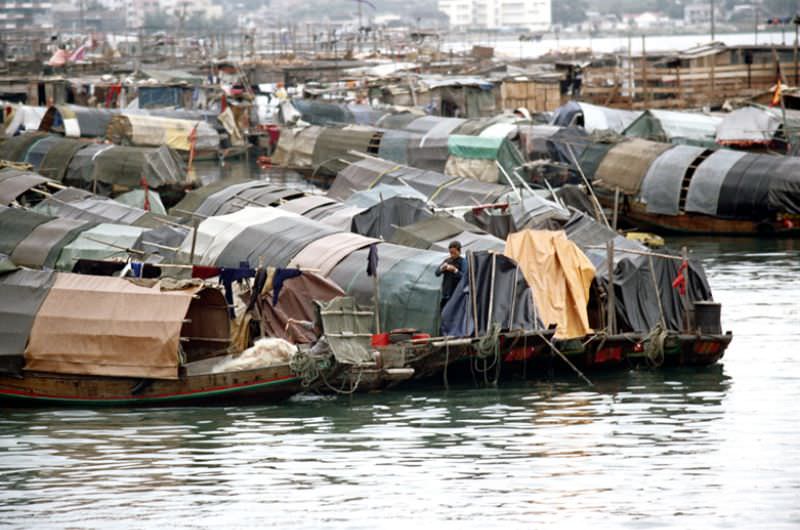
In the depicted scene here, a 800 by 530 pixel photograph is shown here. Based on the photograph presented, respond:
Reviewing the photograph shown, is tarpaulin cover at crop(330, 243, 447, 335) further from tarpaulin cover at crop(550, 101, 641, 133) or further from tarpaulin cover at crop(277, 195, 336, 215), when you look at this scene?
tarpaulin cover at crop(550, 101, 641, 133)

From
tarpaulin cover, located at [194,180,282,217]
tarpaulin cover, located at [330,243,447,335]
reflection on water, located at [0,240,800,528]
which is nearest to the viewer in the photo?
reflection on water, located at [0,240,800,528]

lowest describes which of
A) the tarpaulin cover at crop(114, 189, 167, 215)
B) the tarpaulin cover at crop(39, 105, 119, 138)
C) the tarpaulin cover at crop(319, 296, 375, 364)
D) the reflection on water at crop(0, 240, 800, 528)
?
the reflection on water at crop(0, 240, 800, 528)

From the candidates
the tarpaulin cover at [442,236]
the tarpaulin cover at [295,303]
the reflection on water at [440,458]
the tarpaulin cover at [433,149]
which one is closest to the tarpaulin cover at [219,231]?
the tarpaulin cover at [442,236]

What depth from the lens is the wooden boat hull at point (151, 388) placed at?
21578mm

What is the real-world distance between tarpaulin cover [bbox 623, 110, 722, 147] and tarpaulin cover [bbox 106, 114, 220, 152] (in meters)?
16.4

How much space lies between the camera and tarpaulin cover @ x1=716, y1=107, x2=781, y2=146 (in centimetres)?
4798

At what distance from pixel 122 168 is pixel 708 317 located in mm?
25017

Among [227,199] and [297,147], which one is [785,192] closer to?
[227,199]

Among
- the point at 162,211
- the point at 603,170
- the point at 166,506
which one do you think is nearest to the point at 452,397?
the point at 166,506

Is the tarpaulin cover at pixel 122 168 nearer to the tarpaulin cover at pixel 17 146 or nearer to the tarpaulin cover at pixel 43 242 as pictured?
the tarpaulin cover at pixel 17 146

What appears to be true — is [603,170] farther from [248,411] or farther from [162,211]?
[248,411]

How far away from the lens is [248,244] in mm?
26578

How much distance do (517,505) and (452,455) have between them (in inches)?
97.0

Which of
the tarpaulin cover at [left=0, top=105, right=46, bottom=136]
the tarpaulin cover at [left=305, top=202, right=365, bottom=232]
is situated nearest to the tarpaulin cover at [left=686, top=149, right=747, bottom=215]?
the tarpaulin cover at [left=305, top=202, right=365, bottom=232]
